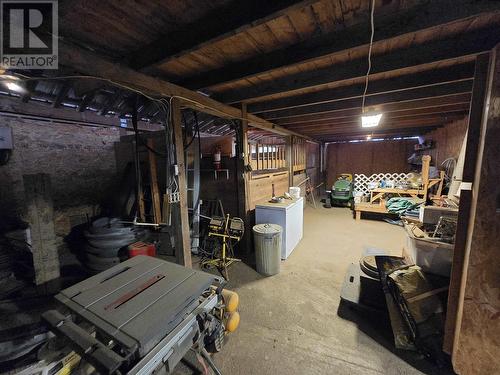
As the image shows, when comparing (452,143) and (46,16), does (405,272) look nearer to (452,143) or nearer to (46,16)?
(46,16)

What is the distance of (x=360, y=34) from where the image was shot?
1585 millimetres

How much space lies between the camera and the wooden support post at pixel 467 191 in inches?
54.6

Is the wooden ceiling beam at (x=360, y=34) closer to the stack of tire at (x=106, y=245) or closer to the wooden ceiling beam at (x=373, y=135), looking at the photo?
the stack of tire at (x=106, y=245)

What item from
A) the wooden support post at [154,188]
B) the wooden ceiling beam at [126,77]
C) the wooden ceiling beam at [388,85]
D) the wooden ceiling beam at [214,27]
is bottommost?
the wooden support post at [154,188]

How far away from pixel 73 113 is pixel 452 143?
8.58 meters

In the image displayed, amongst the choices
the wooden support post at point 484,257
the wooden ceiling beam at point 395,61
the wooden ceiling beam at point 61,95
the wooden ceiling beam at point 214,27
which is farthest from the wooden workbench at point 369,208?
the wooden ceiling beam at point 61,95

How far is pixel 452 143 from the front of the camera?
16.3 feet

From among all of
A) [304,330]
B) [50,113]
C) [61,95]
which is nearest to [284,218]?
[304,330]

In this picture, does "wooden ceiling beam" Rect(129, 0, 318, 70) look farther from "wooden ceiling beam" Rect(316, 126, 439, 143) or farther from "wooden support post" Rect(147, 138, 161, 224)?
"wooden ceiling beam" Rect(316, 126, 439, 143)

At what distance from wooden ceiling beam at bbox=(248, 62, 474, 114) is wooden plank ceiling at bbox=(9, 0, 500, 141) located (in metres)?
0.01

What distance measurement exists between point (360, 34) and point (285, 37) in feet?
1.98

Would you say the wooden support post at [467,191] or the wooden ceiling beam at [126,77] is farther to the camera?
the wooden ceiling beam at [126,77]

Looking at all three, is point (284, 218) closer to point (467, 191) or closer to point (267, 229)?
point (267, 229)

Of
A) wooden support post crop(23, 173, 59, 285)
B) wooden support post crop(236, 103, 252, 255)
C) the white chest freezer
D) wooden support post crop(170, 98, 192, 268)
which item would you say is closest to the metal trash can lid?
the white chest freezer
